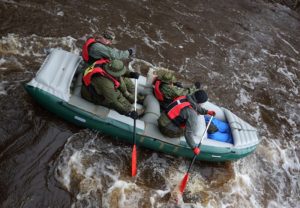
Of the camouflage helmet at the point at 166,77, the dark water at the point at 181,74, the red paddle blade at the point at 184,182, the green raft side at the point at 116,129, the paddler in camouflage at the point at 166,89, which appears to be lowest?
the dark water at the point at 181,74

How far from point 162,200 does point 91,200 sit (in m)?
1.14

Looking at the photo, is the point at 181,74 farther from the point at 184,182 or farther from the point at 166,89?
the point at 184,182


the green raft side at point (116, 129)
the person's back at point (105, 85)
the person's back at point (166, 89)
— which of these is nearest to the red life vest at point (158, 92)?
the person's back at point (166, 89)

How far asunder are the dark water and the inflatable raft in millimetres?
373

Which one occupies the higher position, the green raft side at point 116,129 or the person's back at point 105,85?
the person's back at point 105,85

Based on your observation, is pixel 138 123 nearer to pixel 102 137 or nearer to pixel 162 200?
pixel 102 137

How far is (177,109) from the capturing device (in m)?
5.37

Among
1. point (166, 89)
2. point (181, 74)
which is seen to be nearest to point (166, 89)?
point (166, 89)

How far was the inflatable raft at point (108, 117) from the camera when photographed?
5.56 metres

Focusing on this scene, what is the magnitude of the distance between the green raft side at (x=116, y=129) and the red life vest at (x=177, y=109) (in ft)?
1.64

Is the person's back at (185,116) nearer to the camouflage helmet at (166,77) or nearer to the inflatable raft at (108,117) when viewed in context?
the inflatable raft at (108,117)

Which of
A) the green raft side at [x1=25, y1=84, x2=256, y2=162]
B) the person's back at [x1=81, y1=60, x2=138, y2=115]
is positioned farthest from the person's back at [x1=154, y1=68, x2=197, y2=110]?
the green raft side at [x1=25, y1=84, x2=256, y2=162]

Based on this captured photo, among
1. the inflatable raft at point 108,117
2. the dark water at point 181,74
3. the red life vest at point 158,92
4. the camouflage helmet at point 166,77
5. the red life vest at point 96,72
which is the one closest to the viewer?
the red life vest at point 96,72

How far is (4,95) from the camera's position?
625cm
